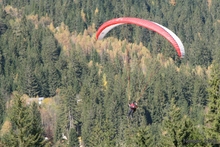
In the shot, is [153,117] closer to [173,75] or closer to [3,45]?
[173,75]

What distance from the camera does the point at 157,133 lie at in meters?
99.8

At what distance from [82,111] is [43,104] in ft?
38.4

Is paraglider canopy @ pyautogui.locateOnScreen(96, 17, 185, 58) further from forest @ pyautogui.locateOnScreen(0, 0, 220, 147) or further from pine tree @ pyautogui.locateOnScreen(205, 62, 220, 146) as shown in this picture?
forest @ pyautogui.locateOnScreen(0, 0, 220, 147)

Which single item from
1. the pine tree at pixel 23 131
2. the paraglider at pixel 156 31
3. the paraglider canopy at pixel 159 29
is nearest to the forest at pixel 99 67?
the pine tree at pixel 23 131

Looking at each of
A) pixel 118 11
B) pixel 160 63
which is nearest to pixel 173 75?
pixel 160 63

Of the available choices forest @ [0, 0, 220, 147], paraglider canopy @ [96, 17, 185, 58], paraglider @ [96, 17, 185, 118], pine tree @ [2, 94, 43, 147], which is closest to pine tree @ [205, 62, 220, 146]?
paraglider @ [96, 17, 185, 118]

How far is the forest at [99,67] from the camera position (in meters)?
108

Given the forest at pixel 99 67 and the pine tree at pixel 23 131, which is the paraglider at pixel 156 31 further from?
the forest at pixel 99 67

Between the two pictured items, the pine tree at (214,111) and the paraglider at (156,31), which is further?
the pine tree at (214,111)

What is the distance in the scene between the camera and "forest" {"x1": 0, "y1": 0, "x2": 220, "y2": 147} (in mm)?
107500

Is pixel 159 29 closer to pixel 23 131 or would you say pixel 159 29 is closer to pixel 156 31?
pixel 156 31

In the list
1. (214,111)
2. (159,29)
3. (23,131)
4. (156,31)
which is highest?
(159,29)

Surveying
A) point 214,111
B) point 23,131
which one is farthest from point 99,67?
point 214,111

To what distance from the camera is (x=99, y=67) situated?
462ft
